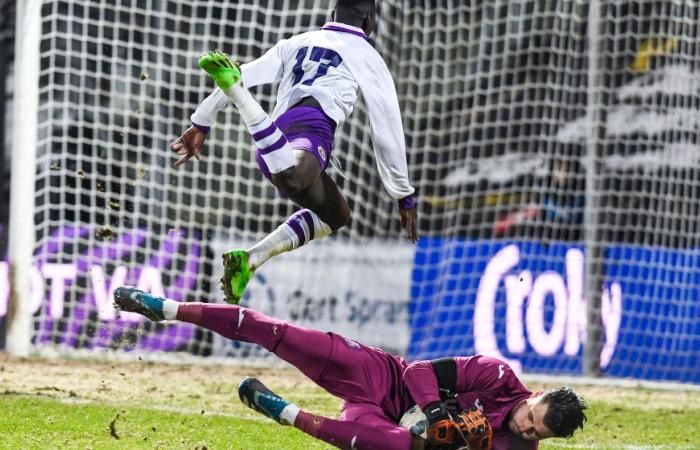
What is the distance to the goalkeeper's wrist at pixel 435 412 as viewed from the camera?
17.3 feet

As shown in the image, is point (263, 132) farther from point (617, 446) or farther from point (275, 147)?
point (617, 446)

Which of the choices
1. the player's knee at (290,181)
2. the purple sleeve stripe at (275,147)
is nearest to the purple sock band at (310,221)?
the player's knee at (290,181)

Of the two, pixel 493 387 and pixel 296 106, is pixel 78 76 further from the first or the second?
pixel 493 387

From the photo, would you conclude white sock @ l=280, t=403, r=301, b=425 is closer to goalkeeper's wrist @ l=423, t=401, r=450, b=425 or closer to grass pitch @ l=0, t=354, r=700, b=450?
goalkeeper's wrist @ l=423, t=401, r=450, b=425

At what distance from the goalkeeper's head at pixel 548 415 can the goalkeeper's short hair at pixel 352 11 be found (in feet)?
7.48

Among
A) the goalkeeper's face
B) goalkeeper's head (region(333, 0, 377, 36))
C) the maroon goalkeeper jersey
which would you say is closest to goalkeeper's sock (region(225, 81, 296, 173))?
goalkeeper's head (region(333, 0, 377, 36))

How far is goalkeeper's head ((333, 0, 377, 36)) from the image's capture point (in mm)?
6477

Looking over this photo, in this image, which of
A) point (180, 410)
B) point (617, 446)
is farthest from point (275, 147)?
point (617, 446)

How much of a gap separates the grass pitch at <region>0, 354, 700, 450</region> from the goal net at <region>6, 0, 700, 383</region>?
866mm

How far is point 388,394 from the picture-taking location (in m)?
5.75

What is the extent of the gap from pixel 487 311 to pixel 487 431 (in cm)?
556

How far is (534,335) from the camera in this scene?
35.3 feet

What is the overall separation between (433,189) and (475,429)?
22.1ft

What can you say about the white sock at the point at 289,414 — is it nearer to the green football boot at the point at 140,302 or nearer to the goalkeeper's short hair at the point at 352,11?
the green football boot at the point at 140,302
